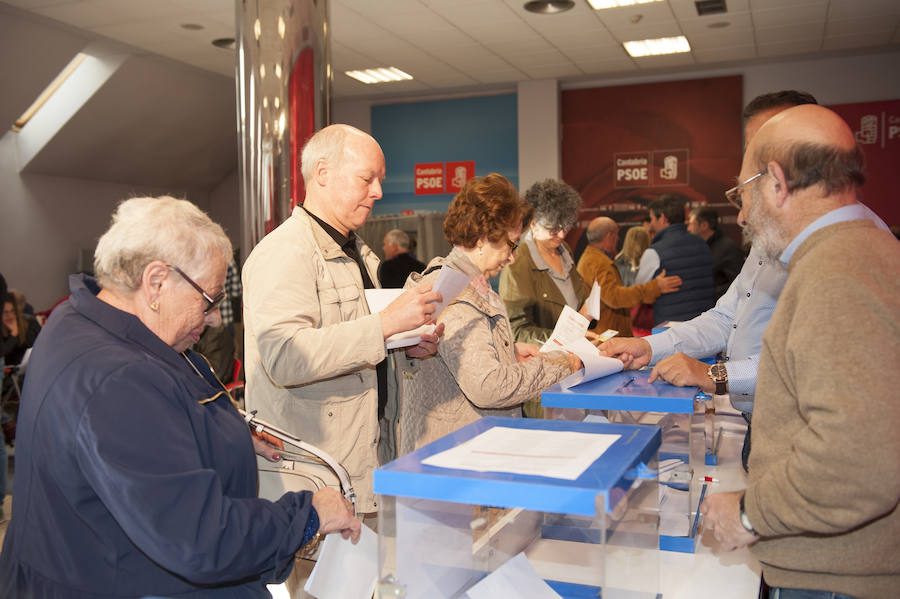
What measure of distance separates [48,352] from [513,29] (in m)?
7.35

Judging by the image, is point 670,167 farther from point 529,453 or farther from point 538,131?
point 529,453

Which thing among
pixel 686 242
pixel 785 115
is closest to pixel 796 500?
pixel 785 115

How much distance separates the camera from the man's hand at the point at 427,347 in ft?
7.24

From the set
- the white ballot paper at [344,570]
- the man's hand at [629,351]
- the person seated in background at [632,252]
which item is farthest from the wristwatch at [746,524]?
the person seated in background at [632,252]

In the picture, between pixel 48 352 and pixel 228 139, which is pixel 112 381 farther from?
pixel 228 139

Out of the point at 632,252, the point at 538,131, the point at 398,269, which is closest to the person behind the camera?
the point at 398,269

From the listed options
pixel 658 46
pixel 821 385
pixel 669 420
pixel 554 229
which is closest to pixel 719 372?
pixel 669 420

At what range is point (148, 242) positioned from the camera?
4.69ft

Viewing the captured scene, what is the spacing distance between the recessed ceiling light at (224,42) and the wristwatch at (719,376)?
7.33m

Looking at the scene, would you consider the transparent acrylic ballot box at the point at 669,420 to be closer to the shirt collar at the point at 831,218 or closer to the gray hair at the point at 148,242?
the shirt collar at the point at 831,218

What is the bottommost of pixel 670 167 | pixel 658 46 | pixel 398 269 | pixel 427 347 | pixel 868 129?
pixel 427 347

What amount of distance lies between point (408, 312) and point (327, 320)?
0.95 feet

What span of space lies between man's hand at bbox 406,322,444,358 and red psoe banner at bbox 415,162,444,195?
351 inches

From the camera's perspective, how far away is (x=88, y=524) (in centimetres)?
132
